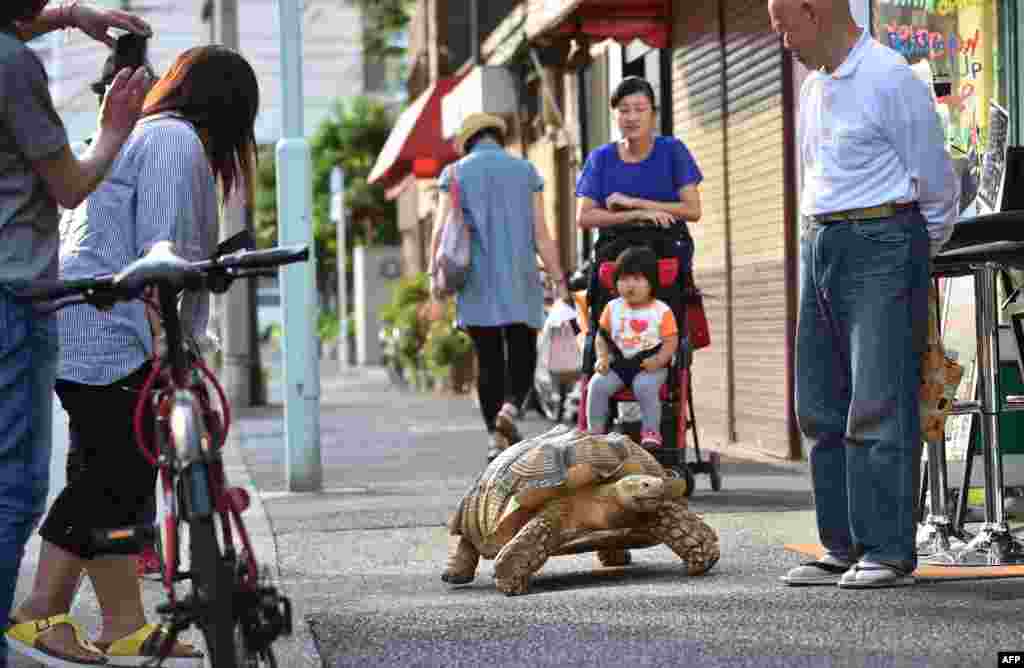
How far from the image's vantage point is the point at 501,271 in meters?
11.0

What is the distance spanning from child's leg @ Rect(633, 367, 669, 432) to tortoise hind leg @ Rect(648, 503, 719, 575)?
234cm

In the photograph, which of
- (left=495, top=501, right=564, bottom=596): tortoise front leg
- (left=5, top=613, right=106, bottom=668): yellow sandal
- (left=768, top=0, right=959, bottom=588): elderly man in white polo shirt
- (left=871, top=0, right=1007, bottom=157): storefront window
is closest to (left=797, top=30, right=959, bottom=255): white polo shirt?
(left=768, top=0, right=959, bottom=588): elderly man in white polo shirt

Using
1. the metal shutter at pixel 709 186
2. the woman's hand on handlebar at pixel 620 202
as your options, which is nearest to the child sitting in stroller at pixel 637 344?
the woman's hand on handlebar at pixel 620 202

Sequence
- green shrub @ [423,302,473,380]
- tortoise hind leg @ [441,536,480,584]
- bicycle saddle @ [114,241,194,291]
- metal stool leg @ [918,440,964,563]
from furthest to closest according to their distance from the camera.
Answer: green shrub @ [423,302,473,380]
metal stool leg @ [918,440,964,563]
tortoise hind leg @ [441,536,480,584]
bicycle saddle @ [114,241,194,291]

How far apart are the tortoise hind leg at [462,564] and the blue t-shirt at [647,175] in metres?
3.07

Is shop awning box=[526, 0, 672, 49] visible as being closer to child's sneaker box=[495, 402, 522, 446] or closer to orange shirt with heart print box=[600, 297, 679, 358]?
child's sneaker box=[495, 402, 522, 446]

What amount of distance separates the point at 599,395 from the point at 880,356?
10.2 feet

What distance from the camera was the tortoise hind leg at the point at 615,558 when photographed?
23.6 ft

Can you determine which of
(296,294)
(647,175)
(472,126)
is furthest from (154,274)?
(472,126)

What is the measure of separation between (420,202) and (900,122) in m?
32.5

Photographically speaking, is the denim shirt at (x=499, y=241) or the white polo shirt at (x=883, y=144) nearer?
the white polo shirt at (x=883, y=144)

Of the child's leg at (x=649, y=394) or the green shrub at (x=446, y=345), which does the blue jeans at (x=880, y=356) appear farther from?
the green shrub at (x=446, y=345)

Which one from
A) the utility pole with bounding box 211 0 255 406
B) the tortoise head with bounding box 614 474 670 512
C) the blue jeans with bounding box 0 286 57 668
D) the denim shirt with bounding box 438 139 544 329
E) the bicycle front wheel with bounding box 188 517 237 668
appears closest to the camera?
the bicycle front wheel with bounding box 188 517 237 668

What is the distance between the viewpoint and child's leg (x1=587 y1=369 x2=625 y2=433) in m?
9.22
